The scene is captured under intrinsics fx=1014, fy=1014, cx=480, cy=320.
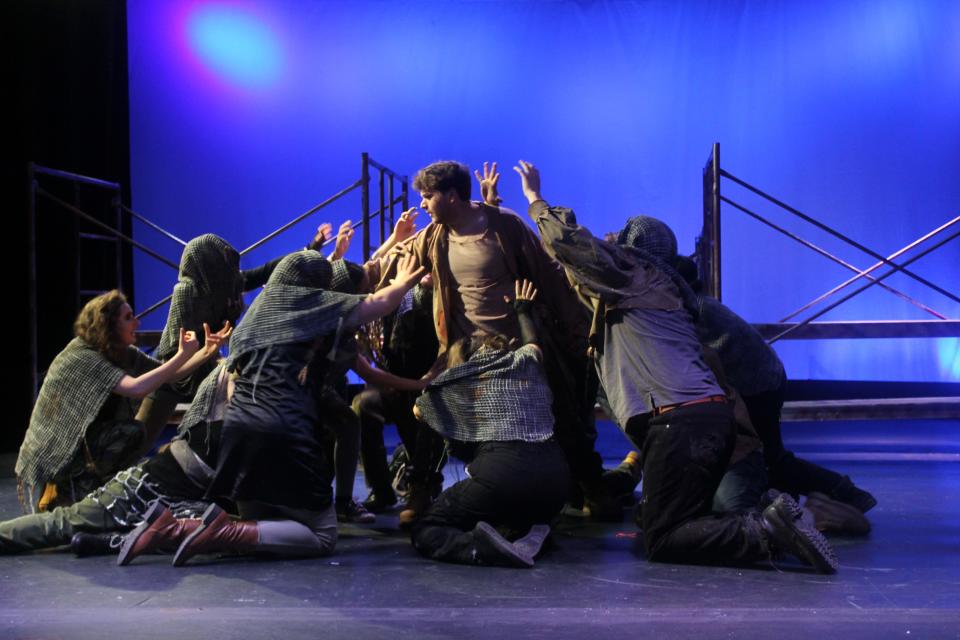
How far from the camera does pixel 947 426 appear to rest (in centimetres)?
712

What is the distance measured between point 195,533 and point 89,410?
0.68 metres

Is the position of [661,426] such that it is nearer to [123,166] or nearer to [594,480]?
[594,480]

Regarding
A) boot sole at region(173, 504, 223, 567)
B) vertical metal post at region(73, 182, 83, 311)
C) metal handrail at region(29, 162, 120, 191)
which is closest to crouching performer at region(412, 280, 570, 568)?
boot sole at region(173, 504, 223, 567)

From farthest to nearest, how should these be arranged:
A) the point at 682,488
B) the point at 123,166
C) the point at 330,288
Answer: the point at 123,166 → the point at 330,288 → the point at 682,488

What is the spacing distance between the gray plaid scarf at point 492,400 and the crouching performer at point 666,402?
0.82ft

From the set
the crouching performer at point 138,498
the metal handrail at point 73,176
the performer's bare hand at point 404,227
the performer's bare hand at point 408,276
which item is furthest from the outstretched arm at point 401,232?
the metal handrail at point 73,176

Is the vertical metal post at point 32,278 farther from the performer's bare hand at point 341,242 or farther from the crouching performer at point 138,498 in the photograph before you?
the crouching performer at point 138,498

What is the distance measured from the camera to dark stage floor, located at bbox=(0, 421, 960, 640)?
95.8 inches

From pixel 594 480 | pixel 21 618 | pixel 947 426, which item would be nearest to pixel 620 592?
pixel 594 480

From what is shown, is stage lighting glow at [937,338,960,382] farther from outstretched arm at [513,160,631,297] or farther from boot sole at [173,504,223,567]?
boot sole at [173,504,223,567]

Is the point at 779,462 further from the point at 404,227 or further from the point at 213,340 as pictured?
the point at 213,340

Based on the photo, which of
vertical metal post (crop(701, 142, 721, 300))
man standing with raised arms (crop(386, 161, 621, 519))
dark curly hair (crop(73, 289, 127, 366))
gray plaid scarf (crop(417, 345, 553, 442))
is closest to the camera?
gray plaid scarf (crop(417, 345, 553, 442))

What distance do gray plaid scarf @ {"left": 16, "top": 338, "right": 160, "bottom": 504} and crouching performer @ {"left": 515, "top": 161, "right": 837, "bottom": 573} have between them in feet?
5.12

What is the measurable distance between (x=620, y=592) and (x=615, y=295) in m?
0.95
